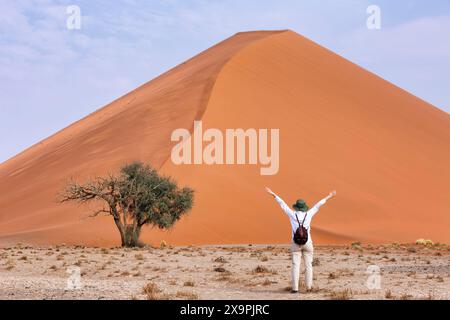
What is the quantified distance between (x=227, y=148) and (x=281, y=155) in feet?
13.2

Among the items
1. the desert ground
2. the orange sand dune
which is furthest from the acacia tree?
the desert ground

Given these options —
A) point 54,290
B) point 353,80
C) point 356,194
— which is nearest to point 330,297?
point 54,290

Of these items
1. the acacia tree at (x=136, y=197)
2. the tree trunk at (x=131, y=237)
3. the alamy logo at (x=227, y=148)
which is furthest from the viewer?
the alamy logo at (x=227, y=148)

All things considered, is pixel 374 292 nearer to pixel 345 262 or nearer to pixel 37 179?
pixel 345 262

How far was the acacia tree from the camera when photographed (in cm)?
3278

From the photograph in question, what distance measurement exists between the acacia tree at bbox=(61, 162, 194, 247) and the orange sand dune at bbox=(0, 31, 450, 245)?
5872 millimetres

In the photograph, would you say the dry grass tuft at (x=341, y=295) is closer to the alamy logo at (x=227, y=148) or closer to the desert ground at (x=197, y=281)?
the desert ground at (x=197, y=281)

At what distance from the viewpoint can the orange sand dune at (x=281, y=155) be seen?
45.7 m

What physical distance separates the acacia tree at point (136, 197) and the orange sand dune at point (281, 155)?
19.3 ft

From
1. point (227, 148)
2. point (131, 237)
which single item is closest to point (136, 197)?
point (131, 237)

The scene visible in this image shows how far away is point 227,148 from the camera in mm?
53156

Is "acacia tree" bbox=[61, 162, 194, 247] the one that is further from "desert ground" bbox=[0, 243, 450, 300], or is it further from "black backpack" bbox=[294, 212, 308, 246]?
"black backpack" bbox=[294, 212, 308, 246]

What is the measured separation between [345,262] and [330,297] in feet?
37.7

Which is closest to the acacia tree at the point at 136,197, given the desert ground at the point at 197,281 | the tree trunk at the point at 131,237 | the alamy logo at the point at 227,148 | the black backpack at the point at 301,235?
the tree trunk at the point at 131,237
